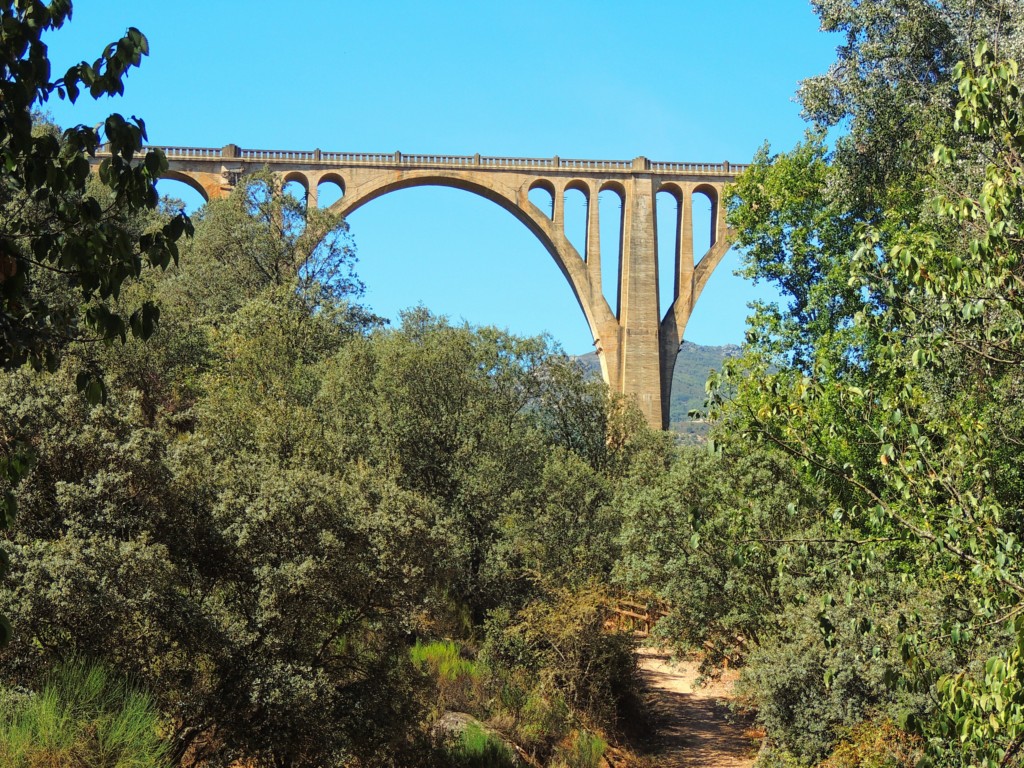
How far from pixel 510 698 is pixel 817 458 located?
13368 millimetres

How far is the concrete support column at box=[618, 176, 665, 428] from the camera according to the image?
47.3m

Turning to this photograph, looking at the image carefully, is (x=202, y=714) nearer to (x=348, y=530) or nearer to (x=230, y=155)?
(x=348, y=530)

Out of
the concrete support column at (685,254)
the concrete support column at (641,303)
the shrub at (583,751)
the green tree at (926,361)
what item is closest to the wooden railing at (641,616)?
the shrub at (583,751)

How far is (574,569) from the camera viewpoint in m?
20.8

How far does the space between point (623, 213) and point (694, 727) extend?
3031 centimetres

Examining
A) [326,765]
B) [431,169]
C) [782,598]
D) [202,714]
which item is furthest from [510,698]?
[431,169]

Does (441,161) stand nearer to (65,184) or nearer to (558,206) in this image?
(558,206)

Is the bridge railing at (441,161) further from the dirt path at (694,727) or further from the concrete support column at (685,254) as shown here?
the dirt path at (694,727)

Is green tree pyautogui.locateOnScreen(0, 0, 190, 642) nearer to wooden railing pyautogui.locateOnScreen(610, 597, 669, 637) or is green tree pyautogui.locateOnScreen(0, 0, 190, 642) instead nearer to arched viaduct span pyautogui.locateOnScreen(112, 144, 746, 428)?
wooden railing pyautogui.locateOnScreen(610, 597, 669, 637)

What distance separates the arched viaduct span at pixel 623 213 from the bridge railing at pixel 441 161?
4 centimetres

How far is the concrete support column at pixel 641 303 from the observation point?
155ft

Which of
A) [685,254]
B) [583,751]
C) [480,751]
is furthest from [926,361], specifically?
[685,254]

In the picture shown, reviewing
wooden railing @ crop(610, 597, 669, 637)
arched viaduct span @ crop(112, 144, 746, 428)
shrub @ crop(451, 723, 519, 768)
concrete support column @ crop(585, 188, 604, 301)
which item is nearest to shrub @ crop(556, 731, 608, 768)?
shrub @ crop(451, 723, 519, 768)

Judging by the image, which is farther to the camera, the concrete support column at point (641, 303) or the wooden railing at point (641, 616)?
the concrete support column at point (641, 303)
